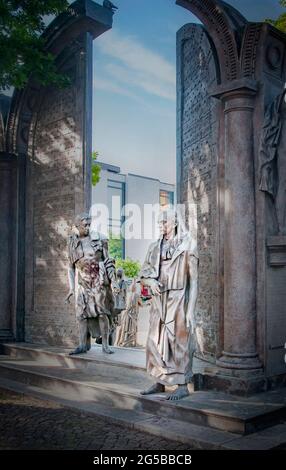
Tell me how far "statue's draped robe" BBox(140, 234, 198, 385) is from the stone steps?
299mm

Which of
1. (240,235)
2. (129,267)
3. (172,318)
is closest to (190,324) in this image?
(172,318)

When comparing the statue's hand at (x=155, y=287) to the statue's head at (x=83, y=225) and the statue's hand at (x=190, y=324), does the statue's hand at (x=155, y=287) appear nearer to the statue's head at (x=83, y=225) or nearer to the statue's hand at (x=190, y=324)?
the statue's hand at (x=190, y=324)

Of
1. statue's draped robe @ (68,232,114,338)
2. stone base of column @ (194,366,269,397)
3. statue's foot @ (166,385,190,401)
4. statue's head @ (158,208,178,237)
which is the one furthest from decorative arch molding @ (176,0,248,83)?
statue's foot @ (166,385,190,401)

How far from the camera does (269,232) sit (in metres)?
6.59

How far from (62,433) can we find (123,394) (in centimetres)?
93

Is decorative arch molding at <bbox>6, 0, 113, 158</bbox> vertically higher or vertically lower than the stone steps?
higher

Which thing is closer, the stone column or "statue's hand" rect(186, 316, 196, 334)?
"statue's hand" rect(186, 316, 196, 334)

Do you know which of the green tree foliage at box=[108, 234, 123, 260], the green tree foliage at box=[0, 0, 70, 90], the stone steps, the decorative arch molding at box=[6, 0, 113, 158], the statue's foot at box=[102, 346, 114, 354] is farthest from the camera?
the green tree foliage at box=[108, 234, 123, 260]

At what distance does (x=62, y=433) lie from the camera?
18.2ft

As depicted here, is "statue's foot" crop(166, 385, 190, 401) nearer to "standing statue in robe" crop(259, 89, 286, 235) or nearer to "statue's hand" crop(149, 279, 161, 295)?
"statue's hand" crop(149, 279, 161, 295)

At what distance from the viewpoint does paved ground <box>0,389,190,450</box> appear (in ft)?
16.9

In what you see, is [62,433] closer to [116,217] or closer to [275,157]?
[275,157]

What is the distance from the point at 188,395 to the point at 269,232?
211cm

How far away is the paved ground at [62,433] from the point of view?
514 centimetres
